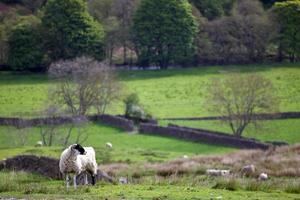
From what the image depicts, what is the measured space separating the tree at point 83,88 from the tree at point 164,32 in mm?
28079

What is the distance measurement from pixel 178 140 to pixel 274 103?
35.8 feet

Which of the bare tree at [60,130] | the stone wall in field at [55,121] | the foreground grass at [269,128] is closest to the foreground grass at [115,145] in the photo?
the bare tree at [60,130]

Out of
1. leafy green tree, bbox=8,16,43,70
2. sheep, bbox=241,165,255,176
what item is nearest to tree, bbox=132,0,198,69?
leafy green tree, bbox=8,16,43,70

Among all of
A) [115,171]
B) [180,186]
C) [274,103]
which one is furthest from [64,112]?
[180,186]

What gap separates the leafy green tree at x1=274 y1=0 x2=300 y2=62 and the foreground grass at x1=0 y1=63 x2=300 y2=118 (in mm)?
4113

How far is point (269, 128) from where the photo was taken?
204ft

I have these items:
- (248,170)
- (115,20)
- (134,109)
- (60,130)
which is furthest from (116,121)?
(115,20)

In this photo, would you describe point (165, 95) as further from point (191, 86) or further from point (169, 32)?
point (169, 32)

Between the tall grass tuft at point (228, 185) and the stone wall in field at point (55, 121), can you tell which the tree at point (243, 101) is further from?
the tall grass tuft at point (228, 185)

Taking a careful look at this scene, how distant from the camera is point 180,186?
1025 inches

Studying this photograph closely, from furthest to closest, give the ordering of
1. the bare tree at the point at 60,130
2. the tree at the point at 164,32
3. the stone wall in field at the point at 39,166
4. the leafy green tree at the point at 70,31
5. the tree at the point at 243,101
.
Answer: the tree at the point at 164,32, the leafy green tree at the point at 70,31, the tree at the point at 243,101, the bare tree at the point at 60,130, the stone wall in field at the point at 39,166

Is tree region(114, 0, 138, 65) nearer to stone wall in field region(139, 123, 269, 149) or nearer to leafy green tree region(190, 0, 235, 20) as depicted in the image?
leafy green tree region(190, 0, 235, 20)

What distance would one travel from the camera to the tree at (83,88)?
68625 mm

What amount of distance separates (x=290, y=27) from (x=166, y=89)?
2635 cm
